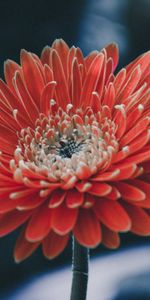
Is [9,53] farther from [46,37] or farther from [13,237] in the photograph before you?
[13,237]

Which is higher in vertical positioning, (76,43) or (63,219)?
(76,43)

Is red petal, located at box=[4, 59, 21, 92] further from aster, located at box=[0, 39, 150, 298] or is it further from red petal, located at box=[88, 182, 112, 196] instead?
red petal, located at box=[88, 182, 112, 196]

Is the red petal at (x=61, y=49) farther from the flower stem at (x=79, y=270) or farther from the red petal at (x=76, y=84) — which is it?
the flower stem at (x=79, y=270)

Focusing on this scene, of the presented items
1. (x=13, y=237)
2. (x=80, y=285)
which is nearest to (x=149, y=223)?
(x=80, y=285)

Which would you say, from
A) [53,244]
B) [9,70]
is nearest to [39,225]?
[53,244]

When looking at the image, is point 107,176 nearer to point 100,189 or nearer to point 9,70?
point 100,189

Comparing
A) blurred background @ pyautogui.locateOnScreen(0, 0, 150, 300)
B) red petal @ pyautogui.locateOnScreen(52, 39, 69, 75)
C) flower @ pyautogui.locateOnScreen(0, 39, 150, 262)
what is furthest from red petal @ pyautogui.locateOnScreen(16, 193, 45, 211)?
blurred background @ pyautogui.locateOnScreen(0, 0, 150, 300)

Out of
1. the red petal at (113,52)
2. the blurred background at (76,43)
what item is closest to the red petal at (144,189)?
the red petal at (113,52)
